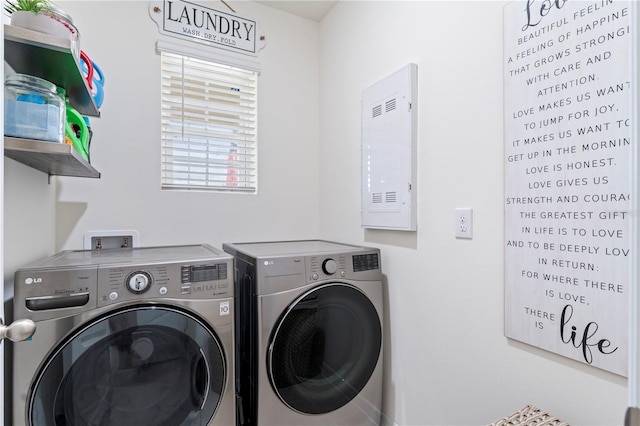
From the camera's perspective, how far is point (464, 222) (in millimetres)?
1340

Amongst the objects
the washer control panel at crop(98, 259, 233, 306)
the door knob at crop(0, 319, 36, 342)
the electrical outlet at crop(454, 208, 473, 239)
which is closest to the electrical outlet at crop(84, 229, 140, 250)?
the washer control panel at crop(98, 259, 233, 306)

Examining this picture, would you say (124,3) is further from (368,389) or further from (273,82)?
(368,389)

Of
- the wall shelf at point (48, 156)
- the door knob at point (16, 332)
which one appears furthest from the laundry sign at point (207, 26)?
the door knob at point (16, 332)

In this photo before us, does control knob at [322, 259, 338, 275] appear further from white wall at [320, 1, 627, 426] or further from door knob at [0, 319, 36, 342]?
door knob at [0, 319, 36, 342]

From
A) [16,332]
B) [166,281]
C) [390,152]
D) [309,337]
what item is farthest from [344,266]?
[16,332]

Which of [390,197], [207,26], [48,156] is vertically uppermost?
[207,26]

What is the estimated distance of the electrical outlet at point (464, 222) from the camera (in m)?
1.32

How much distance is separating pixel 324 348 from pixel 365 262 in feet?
1.48

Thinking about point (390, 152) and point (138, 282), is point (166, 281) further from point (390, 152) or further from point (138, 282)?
point (390, 152)

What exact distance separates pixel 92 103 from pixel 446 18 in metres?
1.49

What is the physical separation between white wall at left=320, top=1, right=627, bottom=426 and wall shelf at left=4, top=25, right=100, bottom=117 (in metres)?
1.34

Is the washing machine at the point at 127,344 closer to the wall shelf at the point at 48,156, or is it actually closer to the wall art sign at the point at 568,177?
the wall shelf at the point at 48,156

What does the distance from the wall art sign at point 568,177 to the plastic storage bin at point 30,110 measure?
1.45 meters

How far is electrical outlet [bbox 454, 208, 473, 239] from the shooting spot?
132cm
